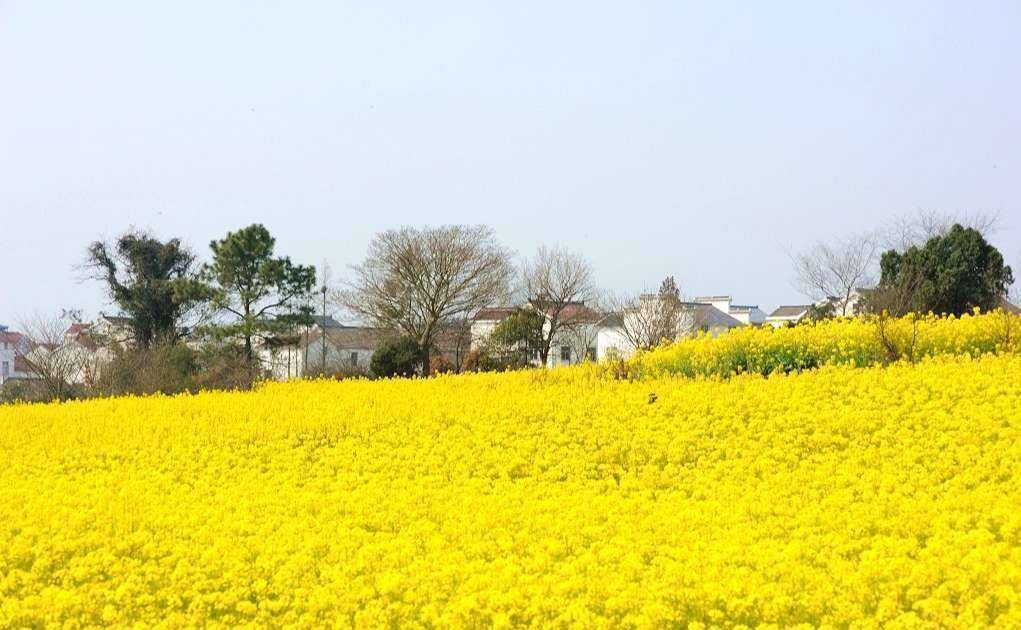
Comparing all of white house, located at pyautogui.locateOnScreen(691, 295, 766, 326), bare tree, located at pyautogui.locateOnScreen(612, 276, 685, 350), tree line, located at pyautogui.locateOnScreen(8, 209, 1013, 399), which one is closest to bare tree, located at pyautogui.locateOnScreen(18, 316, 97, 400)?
tree line, located at pyautogui.locateOnScreen(8, 209, 1013, 399)

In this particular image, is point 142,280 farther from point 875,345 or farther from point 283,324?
point 875,345

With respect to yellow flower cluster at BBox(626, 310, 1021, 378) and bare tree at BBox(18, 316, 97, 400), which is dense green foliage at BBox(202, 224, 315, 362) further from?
yellow flower cluster at BBox(626, 310, 1021, 378)

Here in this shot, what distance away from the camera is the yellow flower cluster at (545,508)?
5.50 meters

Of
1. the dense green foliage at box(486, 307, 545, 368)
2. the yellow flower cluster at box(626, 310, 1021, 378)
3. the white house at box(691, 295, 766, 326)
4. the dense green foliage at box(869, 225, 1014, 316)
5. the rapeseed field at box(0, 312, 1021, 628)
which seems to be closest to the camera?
the rapeseed field at box(0, 312, 1021, 628)

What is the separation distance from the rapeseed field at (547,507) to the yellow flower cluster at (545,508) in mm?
26

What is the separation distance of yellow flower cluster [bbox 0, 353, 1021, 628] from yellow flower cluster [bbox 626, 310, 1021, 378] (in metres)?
1.03

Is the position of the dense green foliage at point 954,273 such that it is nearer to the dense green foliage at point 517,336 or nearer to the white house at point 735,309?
the dense green foliage at point 517,336

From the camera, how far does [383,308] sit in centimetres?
4247

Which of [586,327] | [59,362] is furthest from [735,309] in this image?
[59,362]

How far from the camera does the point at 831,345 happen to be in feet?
44.8

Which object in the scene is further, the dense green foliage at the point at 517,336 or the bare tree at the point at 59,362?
the dense green foliage at the point at 517,336

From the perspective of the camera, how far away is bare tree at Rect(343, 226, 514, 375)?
42.6 metres

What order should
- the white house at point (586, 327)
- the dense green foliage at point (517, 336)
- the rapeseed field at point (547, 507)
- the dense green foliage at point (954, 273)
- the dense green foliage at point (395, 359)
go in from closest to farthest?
1. the rapeseed field at point (547, 507)
2. the dense green foliage at point (954, 273)
3. the dense green foliage at point (395, 359)
4. the dense green foliage at point (517, 336)
5. the white house at point (586, 327)

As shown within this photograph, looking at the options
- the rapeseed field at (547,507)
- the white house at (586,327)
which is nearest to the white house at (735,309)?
the white house at (586,327)
